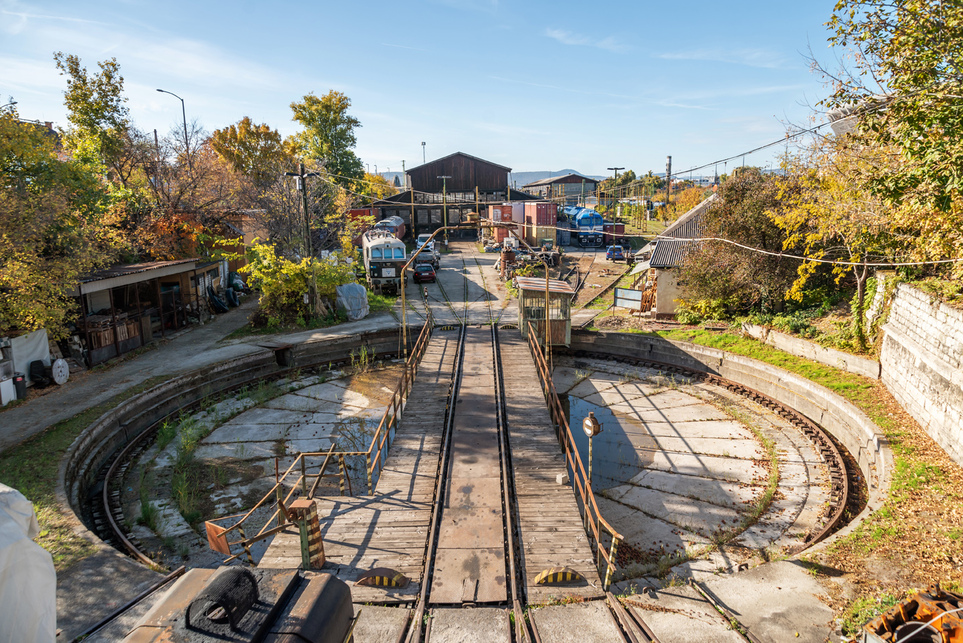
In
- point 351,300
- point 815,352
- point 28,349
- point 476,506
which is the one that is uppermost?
point 351,300

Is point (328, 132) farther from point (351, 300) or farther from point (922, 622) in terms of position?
point (922, 622)

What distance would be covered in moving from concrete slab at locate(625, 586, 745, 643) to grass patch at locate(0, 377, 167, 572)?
876 cm

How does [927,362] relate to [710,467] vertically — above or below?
above

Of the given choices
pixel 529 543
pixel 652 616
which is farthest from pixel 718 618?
pixel 529 543

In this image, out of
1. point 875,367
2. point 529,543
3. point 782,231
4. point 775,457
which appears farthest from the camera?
point 782,231

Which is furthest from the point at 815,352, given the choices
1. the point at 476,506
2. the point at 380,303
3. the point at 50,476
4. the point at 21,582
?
the point at 50,476

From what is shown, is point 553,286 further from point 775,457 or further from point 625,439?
point 775,457

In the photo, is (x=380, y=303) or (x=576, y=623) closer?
(x=576, y=623)

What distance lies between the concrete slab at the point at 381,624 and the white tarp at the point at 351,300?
19384 millimetres

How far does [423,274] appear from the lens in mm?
34906

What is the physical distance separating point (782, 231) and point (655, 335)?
6.25 metres

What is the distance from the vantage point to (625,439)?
49.8 feet

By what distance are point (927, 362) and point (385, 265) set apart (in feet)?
84.1

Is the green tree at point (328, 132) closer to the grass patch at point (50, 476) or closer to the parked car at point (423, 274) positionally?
the parked car at point (423, 274)
